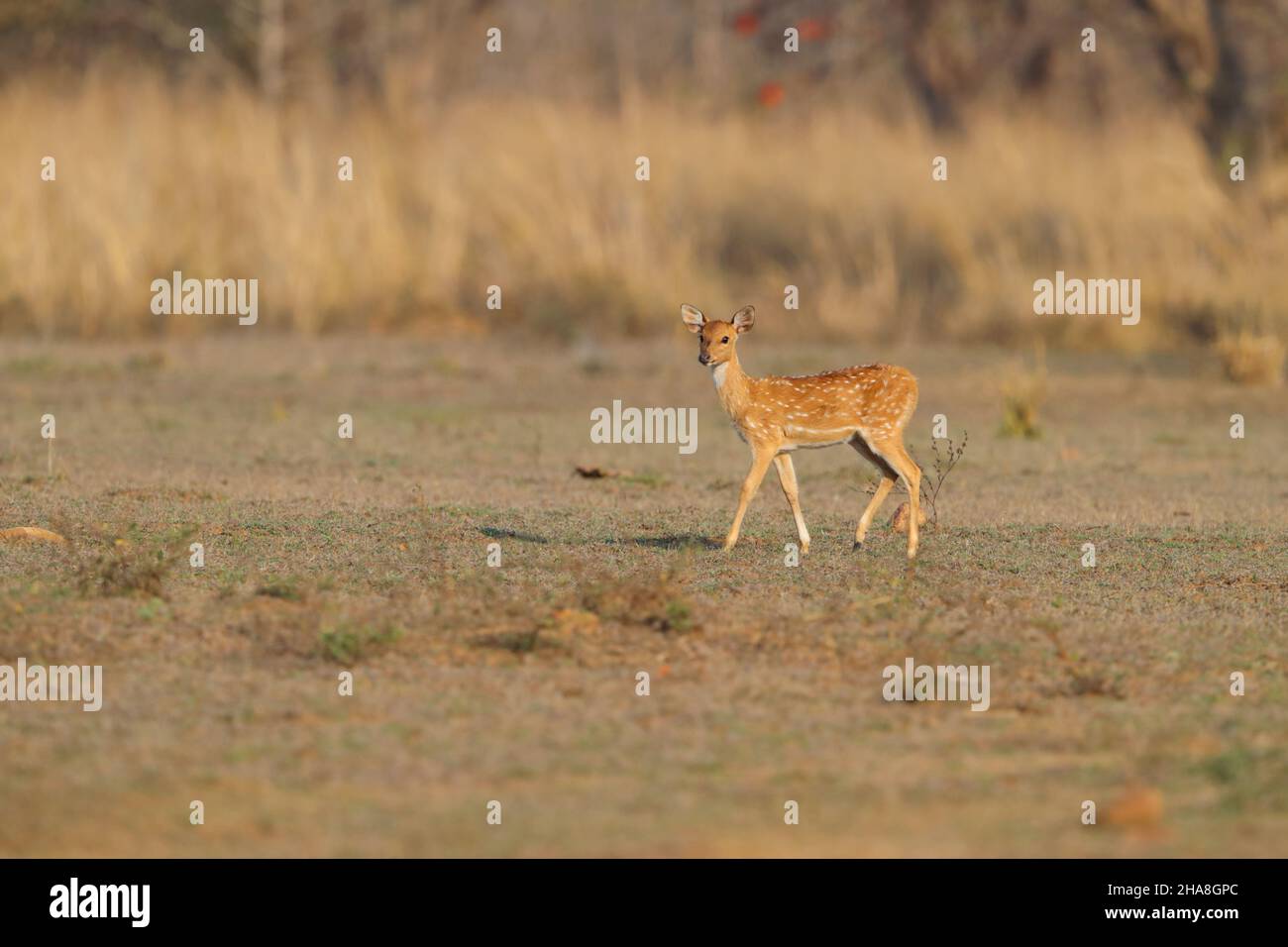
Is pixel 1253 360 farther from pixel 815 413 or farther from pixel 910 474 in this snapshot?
pixel 815 413

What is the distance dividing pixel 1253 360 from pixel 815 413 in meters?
8.19

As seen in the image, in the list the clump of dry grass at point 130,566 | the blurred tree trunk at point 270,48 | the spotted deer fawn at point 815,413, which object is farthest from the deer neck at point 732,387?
the blurred tree trunk at point 270,48

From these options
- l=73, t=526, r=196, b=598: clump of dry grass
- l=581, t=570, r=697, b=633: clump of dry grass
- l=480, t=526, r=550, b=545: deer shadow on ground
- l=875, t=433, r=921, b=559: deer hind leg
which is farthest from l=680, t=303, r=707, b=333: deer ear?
l=73, t=526, r=196, b=598: clump of dry grass

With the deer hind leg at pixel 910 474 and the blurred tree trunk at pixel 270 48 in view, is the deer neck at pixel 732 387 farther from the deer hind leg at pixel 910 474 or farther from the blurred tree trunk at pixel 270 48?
the blurred tree trunk at pixel 270 48

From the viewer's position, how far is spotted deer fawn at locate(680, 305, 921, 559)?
870cm

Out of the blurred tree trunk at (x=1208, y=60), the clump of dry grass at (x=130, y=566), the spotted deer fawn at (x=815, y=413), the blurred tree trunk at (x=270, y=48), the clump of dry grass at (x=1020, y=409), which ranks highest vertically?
the blurred tree trunk at (x=270, y=48)

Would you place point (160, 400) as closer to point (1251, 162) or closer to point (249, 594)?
point (249, 594)

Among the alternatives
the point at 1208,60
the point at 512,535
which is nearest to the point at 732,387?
the point at 512,535

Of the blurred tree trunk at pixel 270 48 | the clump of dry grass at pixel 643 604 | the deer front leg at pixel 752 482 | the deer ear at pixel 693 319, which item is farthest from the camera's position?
the blurred tree trunk at pixel 270 48

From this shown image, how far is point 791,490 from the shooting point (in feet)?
29.0

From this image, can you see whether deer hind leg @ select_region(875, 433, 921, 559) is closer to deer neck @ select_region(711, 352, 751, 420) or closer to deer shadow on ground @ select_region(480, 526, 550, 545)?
deer neck @ select_region(711, 352, 751, 420)

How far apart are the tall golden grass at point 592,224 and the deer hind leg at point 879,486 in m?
8.97

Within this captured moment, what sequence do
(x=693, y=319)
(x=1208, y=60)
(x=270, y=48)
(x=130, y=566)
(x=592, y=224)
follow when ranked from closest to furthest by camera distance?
(x=130, y=566)
(x=693, y=319)
(x=592, y=224)
(x=1208, y=60)
(x=270, y=48)

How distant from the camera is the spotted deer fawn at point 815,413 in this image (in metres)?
8.70
